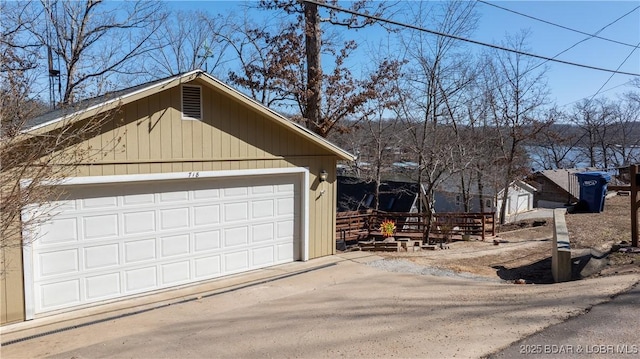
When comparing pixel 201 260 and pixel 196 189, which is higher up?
pixel 196 189

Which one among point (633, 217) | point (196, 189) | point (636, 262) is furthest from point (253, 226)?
point (633, 217)

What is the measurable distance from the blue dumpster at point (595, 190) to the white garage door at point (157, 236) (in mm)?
13890

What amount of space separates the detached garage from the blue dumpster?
41.9 ft

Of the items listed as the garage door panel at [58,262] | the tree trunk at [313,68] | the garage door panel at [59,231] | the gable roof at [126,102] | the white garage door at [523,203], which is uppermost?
the tree trunk at [313,68]

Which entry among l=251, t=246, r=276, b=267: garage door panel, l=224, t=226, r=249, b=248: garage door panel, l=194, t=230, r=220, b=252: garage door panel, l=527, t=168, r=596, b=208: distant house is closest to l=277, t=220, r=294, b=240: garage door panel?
l=251, t=246, r=276, b=267: garage door panel

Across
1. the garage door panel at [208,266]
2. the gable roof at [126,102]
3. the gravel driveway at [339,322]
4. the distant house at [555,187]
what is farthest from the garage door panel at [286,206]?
the distant house at [555,187]

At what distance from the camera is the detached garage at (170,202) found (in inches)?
256

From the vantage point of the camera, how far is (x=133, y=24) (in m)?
21.3

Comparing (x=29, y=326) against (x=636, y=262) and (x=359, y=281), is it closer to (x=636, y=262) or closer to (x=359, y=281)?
(x=359, y=281)

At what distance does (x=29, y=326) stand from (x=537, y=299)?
6.96 m

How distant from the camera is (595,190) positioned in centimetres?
1778

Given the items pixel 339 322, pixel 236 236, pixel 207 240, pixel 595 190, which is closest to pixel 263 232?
pixel 236 236

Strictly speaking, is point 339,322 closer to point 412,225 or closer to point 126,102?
point 126,102

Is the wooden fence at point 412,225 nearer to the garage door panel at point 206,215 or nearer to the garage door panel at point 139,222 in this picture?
the garage door panel at point 206,215
